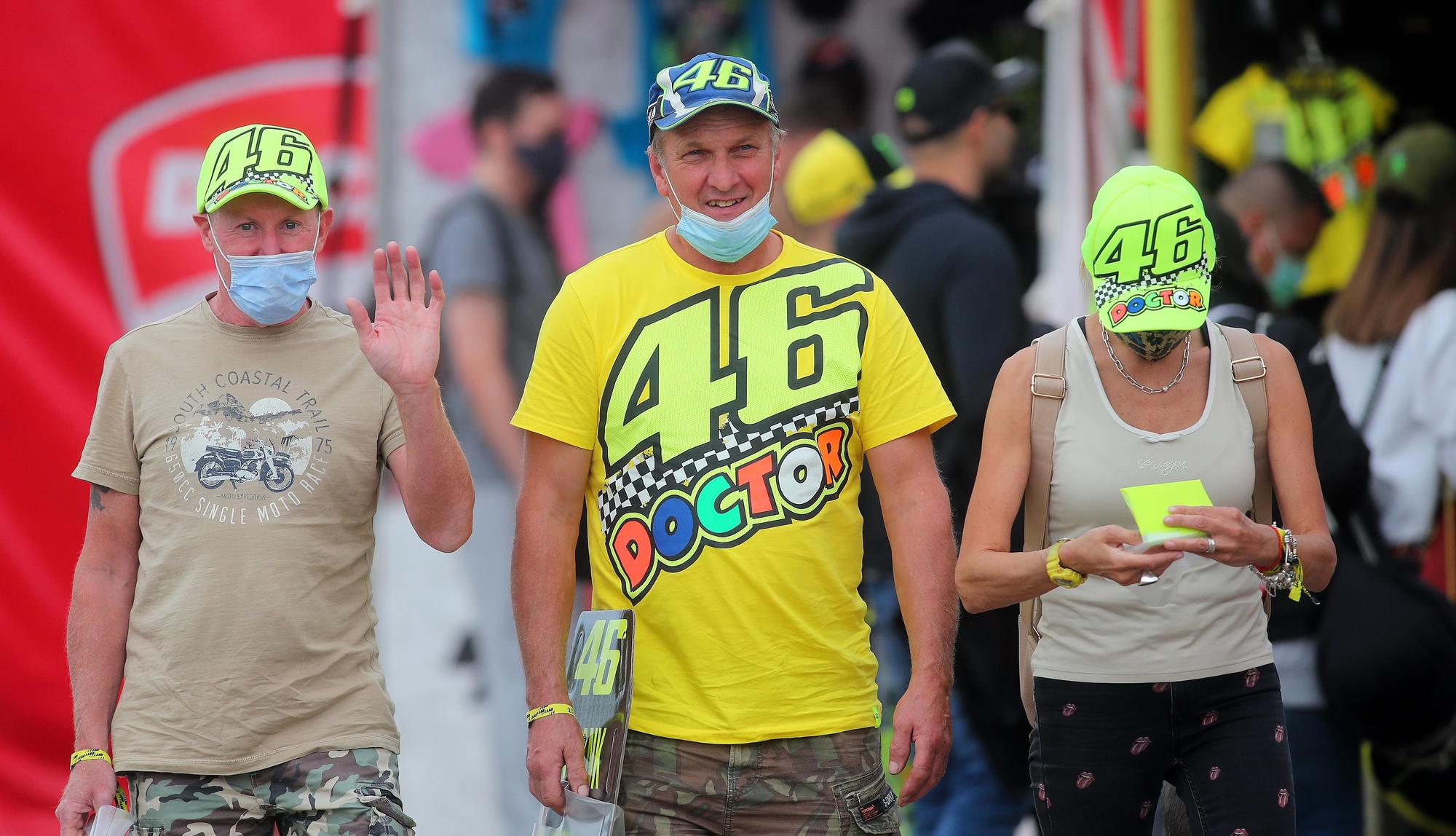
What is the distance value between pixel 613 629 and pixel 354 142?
155 inches

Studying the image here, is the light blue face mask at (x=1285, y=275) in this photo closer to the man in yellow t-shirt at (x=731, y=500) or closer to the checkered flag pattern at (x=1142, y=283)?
the checkered flag pattern at (x=1142, y=283)

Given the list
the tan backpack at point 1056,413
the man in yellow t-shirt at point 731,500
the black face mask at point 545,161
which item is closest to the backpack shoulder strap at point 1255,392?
the tan backpack at point 1056,413

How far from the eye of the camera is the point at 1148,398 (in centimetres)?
340

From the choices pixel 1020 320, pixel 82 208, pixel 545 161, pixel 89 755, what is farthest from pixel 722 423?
pixel 82 208

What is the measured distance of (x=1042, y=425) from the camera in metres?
3.41

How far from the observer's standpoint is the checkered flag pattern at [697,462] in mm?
3357

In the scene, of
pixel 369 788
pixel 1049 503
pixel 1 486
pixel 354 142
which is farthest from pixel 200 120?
pixel 1049 503

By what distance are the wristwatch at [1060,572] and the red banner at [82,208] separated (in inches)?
167

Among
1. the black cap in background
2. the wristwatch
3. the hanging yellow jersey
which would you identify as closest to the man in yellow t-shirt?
the wristwatch

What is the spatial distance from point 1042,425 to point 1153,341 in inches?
11.1

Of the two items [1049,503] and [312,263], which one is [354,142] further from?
[1049,503]

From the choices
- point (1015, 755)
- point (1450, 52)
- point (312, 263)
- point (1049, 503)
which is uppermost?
point (1450, 52)

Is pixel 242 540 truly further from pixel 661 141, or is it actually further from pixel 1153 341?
pixel 1153 341

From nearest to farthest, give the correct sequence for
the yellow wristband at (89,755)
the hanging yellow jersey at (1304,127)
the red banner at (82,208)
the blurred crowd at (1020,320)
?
the yellow wristband at (89,755), the blurred crowd at (1020,320), the red banner at (82,208), the hanging yellow jersey at (1304,127)
